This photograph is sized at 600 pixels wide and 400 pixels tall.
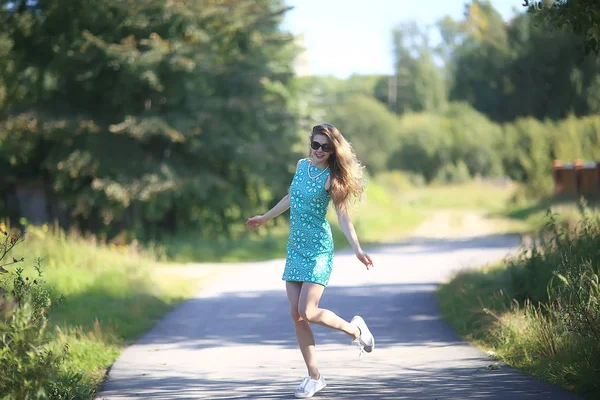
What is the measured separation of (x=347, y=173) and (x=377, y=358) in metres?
2.27

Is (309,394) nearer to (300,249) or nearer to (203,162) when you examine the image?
(300,249)

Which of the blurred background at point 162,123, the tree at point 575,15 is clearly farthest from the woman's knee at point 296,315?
the blurred background at point 162,123

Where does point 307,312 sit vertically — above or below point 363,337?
above

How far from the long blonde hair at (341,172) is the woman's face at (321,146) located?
24mm

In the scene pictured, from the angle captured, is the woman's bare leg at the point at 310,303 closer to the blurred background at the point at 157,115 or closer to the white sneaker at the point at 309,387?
the white sneaker at the point at 309,387

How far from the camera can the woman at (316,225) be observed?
→ 724 centimetres

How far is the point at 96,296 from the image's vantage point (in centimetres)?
1317

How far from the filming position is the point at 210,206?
82.9ft

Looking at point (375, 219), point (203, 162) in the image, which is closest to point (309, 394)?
point (203, 162)

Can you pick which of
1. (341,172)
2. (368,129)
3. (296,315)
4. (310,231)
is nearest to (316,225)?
(310,231)

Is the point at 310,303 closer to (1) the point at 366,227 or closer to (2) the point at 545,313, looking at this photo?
(2) the point at 545,313

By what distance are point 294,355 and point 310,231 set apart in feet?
7.26

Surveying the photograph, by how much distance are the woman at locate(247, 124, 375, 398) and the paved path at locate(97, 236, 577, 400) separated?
0.59 m

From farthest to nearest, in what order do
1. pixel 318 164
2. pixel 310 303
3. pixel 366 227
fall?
pixel 366 227, pixel 318 164, pixel 310 303
